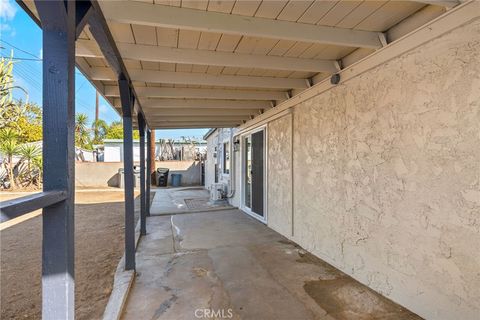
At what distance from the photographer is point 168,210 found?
7.70 metres

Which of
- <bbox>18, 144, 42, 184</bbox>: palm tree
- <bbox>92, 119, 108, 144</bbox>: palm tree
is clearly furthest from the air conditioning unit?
<bbox>92, 119, 108, 144</bbox>: palm tree

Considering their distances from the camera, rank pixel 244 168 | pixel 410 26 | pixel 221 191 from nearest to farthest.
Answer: pixel 410 26 → pixel 244 168 → pixel 221 191

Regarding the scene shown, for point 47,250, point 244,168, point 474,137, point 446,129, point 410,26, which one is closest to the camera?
point 47,250

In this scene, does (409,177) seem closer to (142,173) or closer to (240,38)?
(240,38)

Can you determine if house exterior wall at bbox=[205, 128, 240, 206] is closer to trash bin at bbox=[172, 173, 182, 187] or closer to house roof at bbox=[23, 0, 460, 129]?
trash bin at bbox=[172, 173, 182, 187]

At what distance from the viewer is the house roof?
2.18 metres

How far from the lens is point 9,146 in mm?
11539

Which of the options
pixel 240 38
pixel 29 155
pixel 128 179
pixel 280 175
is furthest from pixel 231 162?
pixel 29 155

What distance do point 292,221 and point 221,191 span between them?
15.5 ft

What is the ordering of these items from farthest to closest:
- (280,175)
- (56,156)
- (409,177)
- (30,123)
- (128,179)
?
(30,123), (280,175), (128,179), (409,177), (56,156)

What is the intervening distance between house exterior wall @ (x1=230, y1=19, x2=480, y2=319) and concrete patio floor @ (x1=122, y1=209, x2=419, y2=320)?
0.96 feet

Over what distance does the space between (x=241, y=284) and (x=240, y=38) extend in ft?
8.49

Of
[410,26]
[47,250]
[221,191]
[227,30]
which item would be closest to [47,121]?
[47,250]

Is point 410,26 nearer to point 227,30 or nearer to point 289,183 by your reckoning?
point 227,30
